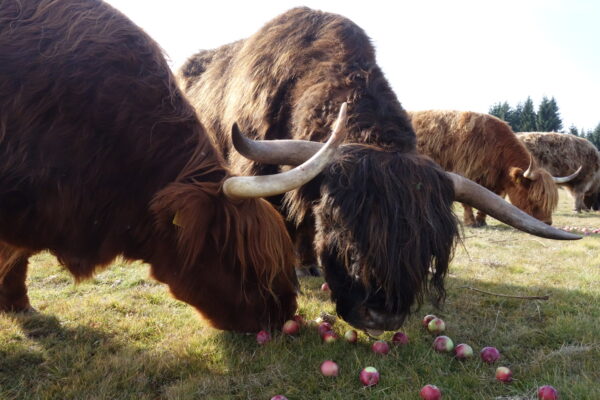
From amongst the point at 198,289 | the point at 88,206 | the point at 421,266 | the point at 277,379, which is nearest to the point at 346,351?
the point at 277,379

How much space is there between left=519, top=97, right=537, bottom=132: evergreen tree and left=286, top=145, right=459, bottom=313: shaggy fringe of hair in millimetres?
71765

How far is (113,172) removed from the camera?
2.50 metres

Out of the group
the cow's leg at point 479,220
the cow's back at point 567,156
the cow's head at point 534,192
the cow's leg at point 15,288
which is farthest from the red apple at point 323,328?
the cow's back at point 567,156

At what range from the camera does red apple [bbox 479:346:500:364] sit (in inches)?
104

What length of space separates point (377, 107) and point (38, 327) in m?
3.13

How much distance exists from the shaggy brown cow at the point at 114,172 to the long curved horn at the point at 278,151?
0.23 meters

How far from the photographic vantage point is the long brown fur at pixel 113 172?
2395 millimetres

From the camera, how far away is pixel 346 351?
2801 mm

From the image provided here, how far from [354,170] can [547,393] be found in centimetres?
157

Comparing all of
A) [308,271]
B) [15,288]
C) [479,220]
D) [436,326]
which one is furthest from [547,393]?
[479,220]

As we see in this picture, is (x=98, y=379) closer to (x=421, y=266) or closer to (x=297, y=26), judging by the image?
(x=421, y=266)

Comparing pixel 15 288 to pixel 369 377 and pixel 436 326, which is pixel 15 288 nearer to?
pixel 369 377

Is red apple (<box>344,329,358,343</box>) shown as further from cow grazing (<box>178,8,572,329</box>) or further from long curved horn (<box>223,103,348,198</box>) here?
long curved horn (<box>223,103,348,198</box>)

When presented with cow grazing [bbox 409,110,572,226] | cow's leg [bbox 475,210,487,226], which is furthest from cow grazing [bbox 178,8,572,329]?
cow's leg [bbox 475,210,487,226]
